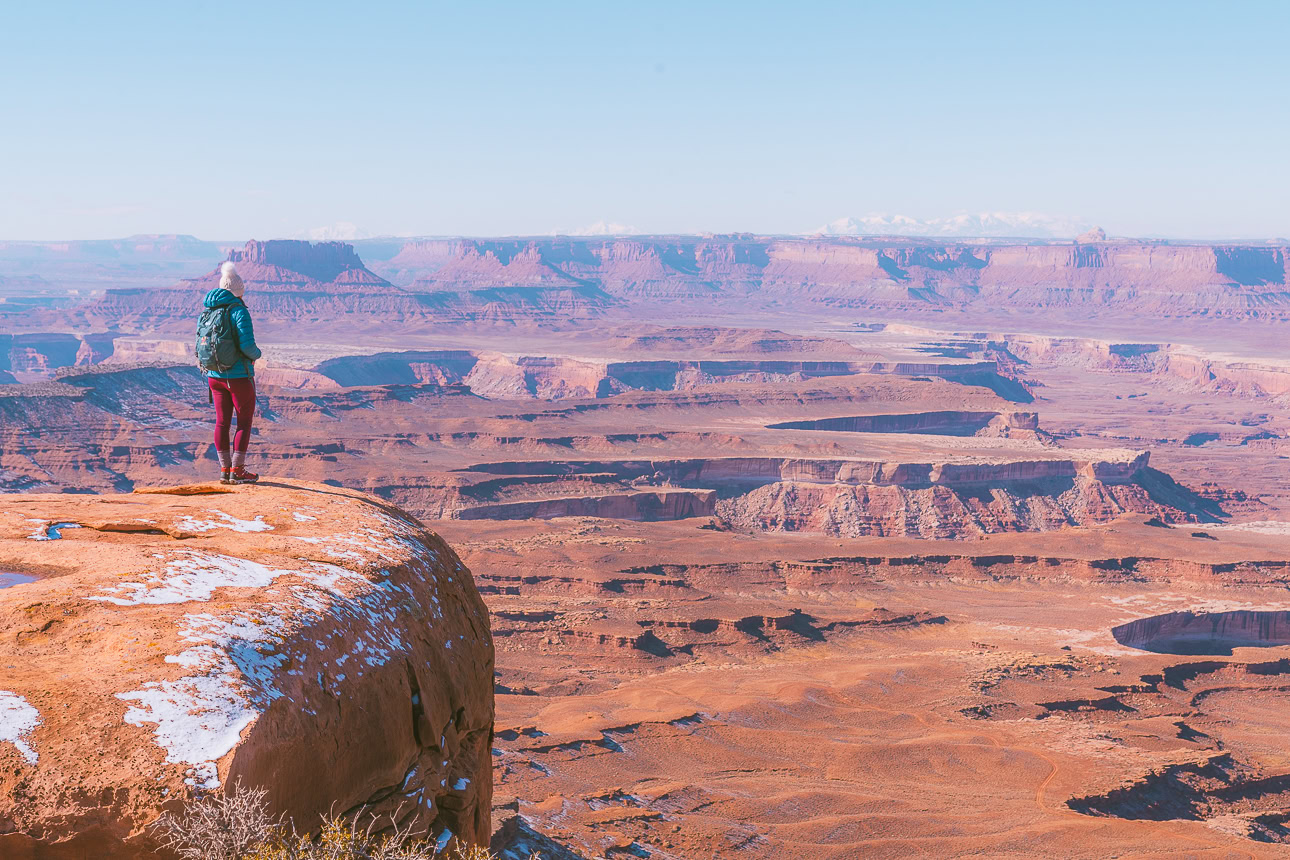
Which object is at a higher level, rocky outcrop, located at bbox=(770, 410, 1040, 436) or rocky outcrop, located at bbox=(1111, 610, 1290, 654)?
rocky outcrop, located at bbox=(770, 410, 1040, 436)

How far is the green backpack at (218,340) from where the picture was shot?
13.8m

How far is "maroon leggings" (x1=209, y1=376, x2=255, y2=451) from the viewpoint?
14328 mm

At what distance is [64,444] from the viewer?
95.7 metres

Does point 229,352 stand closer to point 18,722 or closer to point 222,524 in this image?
point 222,524

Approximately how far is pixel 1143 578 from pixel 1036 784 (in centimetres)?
4397

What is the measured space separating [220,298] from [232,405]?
1.53 metres

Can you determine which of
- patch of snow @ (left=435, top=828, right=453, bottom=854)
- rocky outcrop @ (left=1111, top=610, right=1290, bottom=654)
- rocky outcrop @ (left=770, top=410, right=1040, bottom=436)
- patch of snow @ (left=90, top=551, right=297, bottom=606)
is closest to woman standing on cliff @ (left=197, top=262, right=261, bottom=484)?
patch of snow @ (left=90, top=551, right=297, bottom=606)

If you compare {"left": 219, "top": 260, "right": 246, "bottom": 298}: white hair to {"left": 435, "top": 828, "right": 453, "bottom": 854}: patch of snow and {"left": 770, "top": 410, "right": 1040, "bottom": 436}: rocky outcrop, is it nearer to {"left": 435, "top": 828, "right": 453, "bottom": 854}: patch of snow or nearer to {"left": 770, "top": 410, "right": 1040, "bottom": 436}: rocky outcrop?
{"left": 435, "top": 828, "right": 453, "bottom": 854}: patch of snow

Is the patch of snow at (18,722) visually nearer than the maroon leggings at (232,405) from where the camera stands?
Yes

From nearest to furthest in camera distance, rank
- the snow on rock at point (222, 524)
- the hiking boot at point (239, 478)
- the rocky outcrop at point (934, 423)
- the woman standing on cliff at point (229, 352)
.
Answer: the snow on rock at point (222, 524)
the woman standing on cliff at point (229, 352)
the hiking boot at point (239, 478)
the rocky outcrop at point (934, 423)

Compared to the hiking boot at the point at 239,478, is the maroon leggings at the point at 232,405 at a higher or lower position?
higher

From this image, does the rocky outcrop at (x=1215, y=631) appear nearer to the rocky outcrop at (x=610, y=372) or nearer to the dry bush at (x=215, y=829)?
the dry bush at (x=215, y=829)

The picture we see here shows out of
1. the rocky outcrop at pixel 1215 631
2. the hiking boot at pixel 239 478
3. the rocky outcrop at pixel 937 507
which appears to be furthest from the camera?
the rocky outcrop at pixel 937 507

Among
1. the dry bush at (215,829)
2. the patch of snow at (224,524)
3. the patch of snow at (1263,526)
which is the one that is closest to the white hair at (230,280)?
the patch of snow at (224,524)
